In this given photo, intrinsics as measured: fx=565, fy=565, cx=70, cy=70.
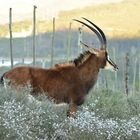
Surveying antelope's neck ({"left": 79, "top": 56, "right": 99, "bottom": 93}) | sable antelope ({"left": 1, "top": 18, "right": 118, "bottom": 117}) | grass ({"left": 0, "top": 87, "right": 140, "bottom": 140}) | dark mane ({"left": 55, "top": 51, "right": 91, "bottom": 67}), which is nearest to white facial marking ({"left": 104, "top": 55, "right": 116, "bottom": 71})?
sable antelope ({"left": 1, "top": 18, "right": 118, "bottom": 117})

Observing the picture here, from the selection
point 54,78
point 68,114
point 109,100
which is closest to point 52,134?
point 68,114

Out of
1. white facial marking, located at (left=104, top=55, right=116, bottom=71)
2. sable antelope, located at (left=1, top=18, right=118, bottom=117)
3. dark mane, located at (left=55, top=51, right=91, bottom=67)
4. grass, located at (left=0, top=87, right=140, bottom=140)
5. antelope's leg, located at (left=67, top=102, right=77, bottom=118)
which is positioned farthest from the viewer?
white facial marking, located at (left=104, top=55, right=116, bottom=71)

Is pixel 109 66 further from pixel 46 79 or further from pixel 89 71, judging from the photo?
pixel 46 79

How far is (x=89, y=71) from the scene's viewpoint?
12.8m

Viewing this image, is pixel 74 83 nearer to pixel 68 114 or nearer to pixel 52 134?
pixel 68 114

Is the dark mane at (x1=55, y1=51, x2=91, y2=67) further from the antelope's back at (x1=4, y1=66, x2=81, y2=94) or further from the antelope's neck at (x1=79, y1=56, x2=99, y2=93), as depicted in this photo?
the antelope's back at (x1=4, y1=66, x2=81, y2=94)

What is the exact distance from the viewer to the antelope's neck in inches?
500

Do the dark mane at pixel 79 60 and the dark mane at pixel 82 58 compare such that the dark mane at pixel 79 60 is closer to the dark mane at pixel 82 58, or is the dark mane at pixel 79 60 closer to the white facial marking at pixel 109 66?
the dark mane at pixel 82 58

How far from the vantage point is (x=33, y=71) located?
12.4 meters

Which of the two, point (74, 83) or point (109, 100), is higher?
point (74, 83)

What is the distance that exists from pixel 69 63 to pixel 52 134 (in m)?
3.20

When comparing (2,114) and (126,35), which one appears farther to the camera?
(126,35)

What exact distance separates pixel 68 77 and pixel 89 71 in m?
0.66

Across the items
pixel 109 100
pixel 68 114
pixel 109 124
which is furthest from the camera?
pixel 109 100
